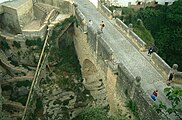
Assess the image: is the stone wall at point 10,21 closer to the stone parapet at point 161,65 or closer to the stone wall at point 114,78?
the stone wall at point 114,78

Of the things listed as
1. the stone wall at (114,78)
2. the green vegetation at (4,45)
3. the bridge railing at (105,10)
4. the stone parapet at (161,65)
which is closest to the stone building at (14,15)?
the green vegetation at (4,45)

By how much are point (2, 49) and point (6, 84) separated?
3.29 m

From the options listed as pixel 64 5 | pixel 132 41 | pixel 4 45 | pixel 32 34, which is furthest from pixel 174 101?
pixel 64 5

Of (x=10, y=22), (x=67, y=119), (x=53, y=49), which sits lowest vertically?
(x=67, y=119)

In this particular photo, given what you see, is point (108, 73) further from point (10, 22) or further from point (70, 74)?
point (10, 22)

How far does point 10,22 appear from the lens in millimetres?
26172

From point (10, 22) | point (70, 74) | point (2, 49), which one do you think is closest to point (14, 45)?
point (2, 49)

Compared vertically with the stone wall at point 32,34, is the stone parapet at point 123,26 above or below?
above

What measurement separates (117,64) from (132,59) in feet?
9.12

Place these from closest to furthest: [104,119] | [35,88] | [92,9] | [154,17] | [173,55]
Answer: [104,119]
[35,88]
[92,9]
[173,55]
[154,17]

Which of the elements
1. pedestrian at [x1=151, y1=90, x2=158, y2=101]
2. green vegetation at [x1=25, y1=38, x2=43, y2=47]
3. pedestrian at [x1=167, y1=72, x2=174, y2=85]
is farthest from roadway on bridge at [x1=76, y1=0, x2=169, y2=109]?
green vegetation at [x1=25, y1=38, x2=43, y2=47]

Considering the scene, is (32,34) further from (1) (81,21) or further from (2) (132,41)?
(2) (132,41)

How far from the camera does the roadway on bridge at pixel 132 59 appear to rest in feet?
55.2

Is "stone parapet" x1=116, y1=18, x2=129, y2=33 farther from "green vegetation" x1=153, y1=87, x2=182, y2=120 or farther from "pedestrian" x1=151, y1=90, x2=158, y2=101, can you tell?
"green vegetation" x1=153, y1=87, x2=182, y2=120
